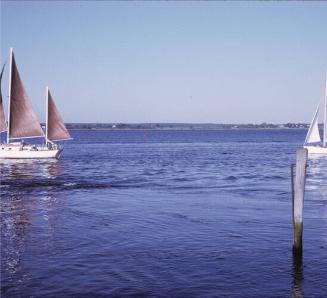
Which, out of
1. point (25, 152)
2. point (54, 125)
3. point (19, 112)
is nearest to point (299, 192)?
point (19, 112)

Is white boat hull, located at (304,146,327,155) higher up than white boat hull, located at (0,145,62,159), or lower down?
higher up

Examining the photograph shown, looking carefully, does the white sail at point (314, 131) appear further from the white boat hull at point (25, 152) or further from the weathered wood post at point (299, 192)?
the weathered wood post at point (299, 192)

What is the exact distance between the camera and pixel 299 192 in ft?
52.0

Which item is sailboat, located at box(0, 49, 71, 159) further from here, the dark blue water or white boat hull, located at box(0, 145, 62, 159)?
the dark blue water

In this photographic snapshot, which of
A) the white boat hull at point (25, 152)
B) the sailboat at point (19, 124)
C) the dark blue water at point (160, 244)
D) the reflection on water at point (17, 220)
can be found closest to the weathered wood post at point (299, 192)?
the dark blue water at point (160, 244)

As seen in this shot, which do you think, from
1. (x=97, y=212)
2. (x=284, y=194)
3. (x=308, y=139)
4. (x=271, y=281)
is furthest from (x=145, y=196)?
(x=308, y=139)

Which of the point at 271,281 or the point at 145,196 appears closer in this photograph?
the point at 271,281

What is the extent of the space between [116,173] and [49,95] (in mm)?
25791

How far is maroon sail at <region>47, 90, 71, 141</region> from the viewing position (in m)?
67.9

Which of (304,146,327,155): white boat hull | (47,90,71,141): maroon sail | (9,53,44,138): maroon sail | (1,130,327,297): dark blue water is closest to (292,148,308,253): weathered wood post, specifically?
(1,130,327,297): dark blue water

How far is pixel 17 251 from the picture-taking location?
52.8ft

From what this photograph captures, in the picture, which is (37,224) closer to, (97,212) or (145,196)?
(97,212)

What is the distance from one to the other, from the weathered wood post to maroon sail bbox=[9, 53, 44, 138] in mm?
51161

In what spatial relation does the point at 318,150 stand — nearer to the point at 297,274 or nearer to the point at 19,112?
the point at 19,112
